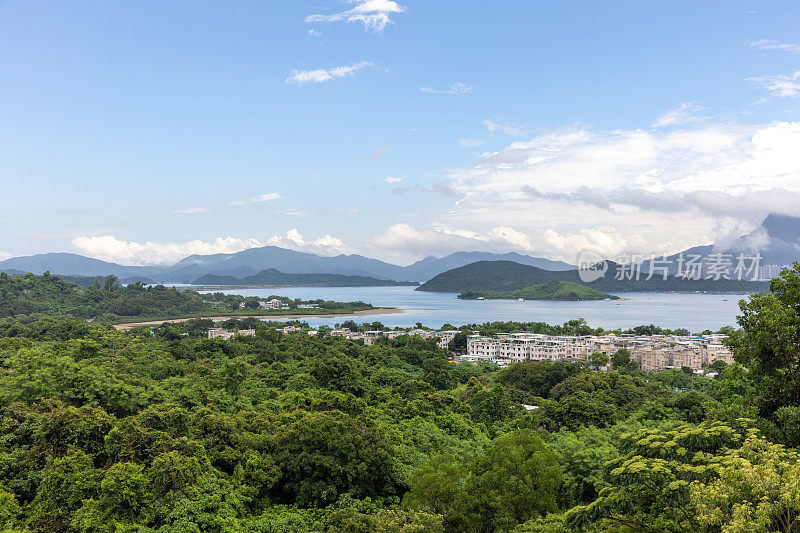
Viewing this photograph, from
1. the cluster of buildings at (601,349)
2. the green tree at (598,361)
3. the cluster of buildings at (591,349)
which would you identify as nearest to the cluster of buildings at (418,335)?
the cluster of buildings at (591,349)

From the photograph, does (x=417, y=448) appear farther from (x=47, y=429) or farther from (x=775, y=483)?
(x=775, y=483)

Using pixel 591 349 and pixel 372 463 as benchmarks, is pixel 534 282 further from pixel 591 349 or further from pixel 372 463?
pixel 372 463

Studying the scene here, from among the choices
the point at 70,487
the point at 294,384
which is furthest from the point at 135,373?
the point at 70,487

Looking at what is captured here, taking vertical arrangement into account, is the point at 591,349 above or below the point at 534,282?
below

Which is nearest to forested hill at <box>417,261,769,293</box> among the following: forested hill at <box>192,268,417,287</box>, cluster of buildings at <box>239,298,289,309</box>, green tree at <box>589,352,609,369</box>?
forested hill at <box>192,268,417,287</box>

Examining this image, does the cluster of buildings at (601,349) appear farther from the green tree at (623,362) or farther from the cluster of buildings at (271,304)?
the cluster of buildings at (271,304)

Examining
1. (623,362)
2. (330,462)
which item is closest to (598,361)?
(623,362)
